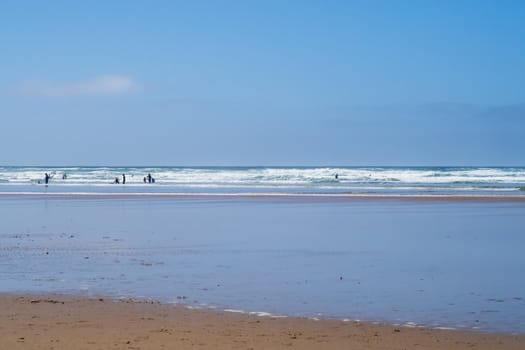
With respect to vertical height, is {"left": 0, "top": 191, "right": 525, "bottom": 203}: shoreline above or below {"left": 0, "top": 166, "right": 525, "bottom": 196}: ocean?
below

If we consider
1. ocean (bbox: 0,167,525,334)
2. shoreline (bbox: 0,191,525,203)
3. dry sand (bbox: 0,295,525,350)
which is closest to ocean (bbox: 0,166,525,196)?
shoreline (bbox: 0,191,525,203)

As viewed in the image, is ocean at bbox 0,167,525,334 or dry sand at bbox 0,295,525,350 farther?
ocean at bbox 0,167,525,334

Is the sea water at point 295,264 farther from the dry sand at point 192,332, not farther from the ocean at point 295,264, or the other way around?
the dry sand at point 192,332

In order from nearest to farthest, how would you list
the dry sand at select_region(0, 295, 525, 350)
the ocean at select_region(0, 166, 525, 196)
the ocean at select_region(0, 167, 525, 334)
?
the dry sand at select_region(0, 295, 525, 350)
the ocean at select_region(0, 167, 525, 334)
the ocean at select_region(0, 166, 525, 196)

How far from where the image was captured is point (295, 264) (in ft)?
46.3

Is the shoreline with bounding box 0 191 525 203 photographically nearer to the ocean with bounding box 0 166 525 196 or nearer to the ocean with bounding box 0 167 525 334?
the ocean with bounding box 0 166 525 196

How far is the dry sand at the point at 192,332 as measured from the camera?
26.3ft

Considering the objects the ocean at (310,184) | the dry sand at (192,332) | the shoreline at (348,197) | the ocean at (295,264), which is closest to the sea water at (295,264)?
the ocean at (295,264)

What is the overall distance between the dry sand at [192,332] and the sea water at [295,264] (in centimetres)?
54

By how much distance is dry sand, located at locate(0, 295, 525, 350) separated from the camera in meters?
8.02

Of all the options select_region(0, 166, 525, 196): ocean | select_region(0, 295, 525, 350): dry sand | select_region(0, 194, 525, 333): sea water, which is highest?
select_region(0, 166, 525, 196): ocean

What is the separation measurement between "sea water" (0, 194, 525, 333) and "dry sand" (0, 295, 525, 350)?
21.3 inches

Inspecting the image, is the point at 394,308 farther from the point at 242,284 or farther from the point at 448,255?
the point at 448,255

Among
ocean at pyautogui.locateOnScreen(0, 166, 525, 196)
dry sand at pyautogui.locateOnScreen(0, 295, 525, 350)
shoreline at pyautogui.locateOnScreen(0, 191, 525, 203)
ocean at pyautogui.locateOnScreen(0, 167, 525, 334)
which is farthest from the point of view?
ocean at pyautogui.locateOnScreen(0, 166, 525, 196)
